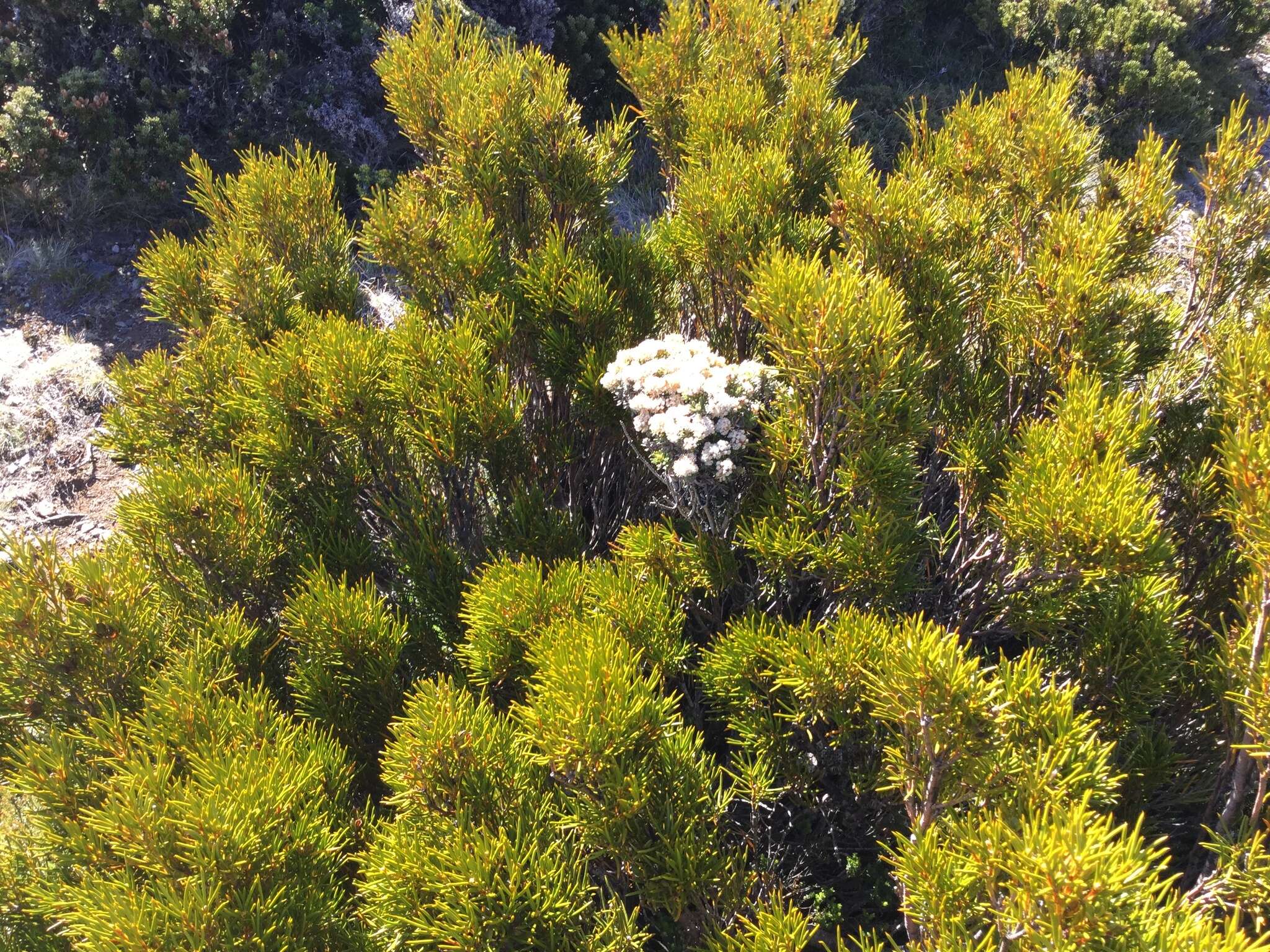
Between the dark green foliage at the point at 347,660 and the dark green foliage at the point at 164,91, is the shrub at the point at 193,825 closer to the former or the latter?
the dark green foliage at the point at 347,660

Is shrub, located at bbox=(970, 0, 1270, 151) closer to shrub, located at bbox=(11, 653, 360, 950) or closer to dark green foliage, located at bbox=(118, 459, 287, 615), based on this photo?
dark green foliage, located at bbox=(118, 459, 287, 615)

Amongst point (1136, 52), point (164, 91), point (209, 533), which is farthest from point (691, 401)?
point (1136, 52)

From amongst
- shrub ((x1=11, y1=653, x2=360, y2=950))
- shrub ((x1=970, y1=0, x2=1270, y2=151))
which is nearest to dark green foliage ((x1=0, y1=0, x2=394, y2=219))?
shrub ((x1=11, y1=653, x2=360, y2=950))

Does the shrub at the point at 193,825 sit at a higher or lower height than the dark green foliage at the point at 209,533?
lower

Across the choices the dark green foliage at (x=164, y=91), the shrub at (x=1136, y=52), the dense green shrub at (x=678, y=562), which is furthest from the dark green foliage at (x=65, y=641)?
the shrub at (x=1136, y=52)

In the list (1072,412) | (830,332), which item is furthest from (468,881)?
(1072,412)

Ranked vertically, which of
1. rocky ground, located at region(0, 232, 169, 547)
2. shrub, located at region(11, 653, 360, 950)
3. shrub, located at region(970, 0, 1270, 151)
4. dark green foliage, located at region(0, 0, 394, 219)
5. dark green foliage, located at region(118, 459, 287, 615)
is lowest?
shrub, located at region(11, 653, 360, 950)
